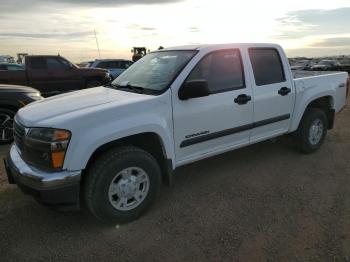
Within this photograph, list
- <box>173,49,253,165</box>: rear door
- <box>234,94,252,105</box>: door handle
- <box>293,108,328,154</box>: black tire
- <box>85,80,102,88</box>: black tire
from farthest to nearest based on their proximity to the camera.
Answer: <box>85,80,102,88</box>: black tire → <box>293,108,328,154</box>: black tire → <box>234,94,252,105</box>: door handle → <box>173,49,253,165</box>: rear door

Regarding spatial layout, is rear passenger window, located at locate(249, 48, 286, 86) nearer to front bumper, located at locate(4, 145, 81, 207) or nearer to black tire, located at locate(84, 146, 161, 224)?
black tire, located at locate(84, 146, 161, 224)

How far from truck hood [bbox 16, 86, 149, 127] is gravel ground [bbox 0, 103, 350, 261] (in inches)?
43.4

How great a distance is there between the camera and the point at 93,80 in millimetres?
13047

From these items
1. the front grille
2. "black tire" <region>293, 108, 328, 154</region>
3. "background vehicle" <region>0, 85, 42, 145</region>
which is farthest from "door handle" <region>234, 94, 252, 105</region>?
"background vehicle" <region>0, 85, 42, 145</region>

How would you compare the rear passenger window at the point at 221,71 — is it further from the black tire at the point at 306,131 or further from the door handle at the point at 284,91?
the black tire at the point at 306,131

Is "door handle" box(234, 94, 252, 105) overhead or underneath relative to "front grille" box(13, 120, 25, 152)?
overhead

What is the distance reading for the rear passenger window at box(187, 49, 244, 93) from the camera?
4.16 metres

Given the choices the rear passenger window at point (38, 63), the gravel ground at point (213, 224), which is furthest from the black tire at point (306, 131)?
the rear passenger window at point (38, 63)

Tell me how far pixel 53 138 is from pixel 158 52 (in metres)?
2.22

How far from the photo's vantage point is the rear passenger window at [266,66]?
15.4 ft

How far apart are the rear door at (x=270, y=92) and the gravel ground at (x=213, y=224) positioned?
2.10 feet

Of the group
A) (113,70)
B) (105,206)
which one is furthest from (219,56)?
(113,70)

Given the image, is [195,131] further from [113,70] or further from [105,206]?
[113,70]

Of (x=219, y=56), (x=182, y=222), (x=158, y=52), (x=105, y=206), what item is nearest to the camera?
(x=105, y=206)
